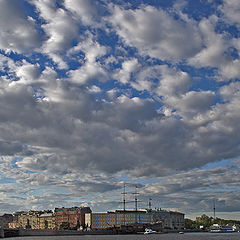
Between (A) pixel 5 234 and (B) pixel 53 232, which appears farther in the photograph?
(B) pixel 53 232

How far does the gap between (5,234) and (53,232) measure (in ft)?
89.6

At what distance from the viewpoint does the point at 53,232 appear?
197750mm

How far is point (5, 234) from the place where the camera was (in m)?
178

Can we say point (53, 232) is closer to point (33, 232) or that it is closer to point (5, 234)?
point (33, 232)

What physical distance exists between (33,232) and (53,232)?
404 inches

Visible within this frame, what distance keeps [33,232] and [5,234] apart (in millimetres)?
18114

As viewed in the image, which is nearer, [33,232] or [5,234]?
[5,234]

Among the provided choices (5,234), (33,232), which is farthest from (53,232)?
(5,234)

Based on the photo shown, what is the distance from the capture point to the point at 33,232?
635ft
